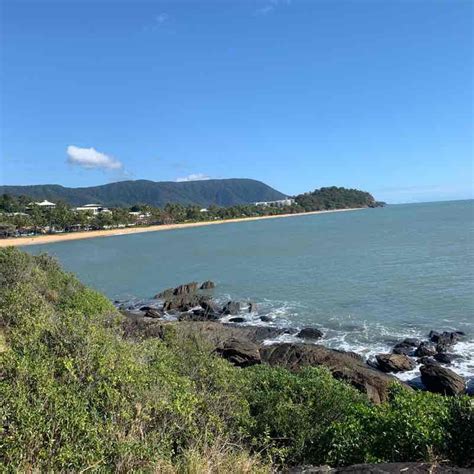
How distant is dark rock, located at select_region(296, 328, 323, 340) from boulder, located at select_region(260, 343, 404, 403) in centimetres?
367

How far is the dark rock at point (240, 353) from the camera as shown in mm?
15742

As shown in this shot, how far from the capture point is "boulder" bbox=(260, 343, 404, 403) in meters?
12.6

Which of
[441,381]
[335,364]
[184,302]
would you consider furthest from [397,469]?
[184,302]

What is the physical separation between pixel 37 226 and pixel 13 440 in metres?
125

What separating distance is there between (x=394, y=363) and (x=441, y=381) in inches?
89.3

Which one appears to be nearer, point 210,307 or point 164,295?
point 210,307

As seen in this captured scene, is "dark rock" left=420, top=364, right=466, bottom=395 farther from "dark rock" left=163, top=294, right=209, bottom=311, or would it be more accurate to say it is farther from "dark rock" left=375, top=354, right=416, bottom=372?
"dark rock" left=163, top=294, right=209, bottom=311

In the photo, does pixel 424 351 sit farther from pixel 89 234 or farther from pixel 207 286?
pixel 89 234

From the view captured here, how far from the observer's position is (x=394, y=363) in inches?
666

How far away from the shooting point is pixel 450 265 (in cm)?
3681

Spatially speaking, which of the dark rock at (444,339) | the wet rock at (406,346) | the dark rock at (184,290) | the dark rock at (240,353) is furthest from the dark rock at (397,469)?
the dark rock at (184,290)

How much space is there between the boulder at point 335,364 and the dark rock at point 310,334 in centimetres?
367

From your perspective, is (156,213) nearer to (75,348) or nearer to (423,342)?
(423,342)

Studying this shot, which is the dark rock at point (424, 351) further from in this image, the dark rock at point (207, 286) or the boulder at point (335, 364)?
the dark rock at point (207, 286)
